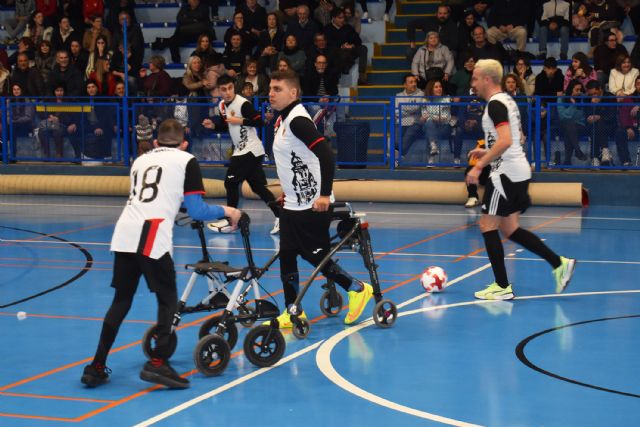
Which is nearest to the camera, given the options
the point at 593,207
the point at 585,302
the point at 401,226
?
the point at 585,302

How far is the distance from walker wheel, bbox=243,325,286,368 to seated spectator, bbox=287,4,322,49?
1535 centimetres

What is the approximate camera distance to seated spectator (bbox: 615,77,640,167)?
1841 cm

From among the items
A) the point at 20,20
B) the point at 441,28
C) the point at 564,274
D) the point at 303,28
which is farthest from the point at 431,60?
the point at 564,274

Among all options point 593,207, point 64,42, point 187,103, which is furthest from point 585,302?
point 64,42

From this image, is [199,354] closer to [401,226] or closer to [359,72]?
[401,226]

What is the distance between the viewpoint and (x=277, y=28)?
75.3 feet

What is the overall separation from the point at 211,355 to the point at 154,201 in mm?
1163

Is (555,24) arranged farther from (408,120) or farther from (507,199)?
(507,199)

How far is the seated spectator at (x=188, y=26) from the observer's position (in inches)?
976

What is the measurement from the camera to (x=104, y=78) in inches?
902

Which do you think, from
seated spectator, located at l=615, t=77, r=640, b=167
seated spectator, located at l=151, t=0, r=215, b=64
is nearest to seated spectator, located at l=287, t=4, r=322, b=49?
seated spectator, located at l=151, t=0, r=215, b=64

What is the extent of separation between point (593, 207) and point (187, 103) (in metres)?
7.97

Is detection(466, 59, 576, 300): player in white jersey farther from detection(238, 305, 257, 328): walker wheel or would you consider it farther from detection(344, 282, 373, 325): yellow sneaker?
detection(238, 305, 257, 328): walker wheel

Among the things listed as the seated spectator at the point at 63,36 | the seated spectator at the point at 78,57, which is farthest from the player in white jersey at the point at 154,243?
the seated spectator at the point at 63,36
